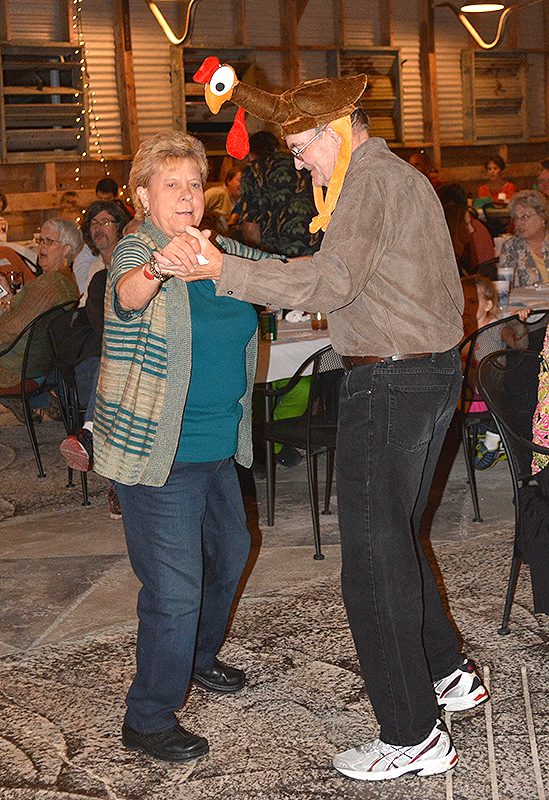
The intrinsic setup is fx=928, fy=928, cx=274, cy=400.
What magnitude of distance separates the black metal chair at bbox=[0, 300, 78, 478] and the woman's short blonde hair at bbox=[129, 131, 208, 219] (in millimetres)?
2740

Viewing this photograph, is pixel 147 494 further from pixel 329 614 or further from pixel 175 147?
pixel 329 614

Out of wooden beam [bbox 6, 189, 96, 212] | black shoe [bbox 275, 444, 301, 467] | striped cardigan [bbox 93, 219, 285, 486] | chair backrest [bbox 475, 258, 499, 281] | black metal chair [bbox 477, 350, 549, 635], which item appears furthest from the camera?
wooden beam [bbox 6, 189, 96, 212]

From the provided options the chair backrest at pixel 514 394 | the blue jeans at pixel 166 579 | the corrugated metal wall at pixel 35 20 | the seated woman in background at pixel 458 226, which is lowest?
the blue jeans at pixel 166 579

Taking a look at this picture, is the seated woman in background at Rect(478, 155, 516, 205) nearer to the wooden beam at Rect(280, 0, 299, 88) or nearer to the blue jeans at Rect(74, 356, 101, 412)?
the wooden beam at Rect(280, 0, 299, 88)

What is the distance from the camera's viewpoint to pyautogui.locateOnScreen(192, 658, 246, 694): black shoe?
9.18 ft

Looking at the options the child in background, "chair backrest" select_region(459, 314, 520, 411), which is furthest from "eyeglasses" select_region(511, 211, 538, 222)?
"chair backrest" select_region(459, 314, 520, 411)

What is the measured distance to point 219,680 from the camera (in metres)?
2.81

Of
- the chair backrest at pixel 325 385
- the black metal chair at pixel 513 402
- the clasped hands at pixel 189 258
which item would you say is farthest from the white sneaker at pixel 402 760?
the chair backrest at pixel 325 385

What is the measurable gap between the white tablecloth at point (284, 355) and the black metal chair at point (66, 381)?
1.20 metres

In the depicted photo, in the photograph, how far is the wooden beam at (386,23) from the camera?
13094mm

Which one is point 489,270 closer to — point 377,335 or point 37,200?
point 377,335

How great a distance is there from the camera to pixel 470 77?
13820 millimetres

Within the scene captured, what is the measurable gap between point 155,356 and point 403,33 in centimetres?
1247

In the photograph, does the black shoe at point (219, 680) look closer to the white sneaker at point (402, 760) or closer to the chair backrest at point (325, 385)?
the white sneaker at point (402, 760)
